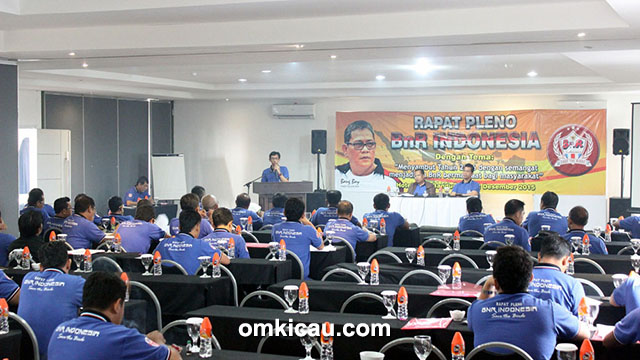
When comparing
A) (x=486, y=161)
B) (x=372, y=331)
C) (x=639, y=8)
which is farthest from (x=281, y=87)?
(x=372, y=331)

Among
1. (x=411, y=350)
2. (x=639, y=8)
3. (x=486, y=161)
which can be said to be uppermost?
(x=639, y=8)

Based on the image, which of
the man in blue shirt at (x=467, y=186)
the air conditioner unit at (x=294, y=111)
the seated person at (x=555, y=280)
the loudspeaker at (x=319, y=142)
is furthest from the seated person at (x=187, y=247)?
the air conditioner unit at (x=294, y=111)

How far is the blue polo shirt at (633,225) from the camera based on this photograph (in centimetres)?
851

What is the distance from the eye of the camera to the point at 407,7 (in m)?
6.80

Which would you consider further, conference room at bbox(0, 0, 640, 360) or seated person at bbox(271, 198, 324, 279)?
seated person at bbox(271, 198, 324, 279)

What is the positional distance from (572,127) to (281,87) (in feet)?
18.0

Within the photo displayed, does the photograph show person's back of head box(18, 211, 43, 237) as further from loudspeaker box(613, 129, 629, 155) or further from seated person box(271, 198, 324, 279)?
loudspeaker box(613, 129, 629, 155)

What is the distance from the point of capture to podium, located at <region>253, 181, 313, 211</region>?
44.8 feet

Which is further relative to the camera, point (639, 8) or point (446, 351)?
point (639, 8)

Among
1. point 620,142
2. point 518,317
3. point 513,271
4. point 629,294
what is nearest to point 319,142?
point 620,142

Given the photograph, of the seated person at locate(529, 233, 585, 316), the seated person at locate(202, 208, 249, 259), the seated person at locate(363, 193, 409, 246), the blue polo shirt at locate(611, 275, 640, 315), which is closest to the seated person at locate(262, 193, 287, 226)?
the seated person at locate(363, 193, 409, 246)

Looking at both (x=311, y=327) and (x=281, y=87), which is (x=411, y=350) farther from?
(x=281, y=87)

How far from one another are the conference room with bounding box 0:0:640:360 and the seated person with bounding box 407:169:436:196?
67mm

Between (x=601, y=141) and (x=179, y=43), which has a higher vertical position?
(x=179, y=43)
